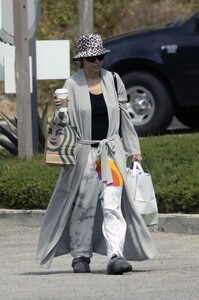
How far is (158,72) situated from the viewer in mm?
16281

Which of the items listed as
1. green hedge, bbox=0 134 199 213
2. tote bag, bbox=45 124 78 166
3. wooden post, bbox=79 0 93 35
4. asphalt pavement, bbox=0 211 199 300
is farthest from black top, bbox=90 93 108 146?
wooden post, bbox=79 0 93 35

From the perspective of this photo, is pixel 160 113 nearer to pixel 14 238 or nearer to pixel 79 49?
pixel 14 238

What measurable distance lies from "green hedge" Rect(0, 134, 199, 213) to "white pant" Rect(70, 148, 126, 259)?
229cm

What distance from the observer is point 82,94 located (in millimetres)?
8664

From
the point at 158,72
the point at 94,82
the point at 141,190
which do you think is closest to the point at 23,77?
the point at 158,72

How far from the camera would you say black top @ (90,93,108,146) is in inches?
341

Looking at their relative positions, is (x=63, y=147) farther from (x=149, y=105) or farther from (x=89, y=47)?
(x=149, y=105)

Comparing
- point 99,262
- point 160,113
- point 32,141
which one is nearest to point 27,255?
point 99,262

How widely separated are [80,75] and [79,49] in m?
0.19

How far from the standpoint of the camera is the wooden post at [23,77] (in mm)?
13000

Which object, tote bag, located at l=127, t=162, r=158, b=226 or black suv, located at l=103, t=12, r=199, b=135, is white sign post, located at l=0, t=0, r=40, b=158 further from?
tote bag, located at l=127, t=162, r=158, b=226

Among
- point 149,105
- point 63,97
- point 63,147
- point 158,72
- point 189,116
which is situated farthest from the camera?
point 189,116

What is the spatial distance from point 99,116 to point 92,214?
2.27ft

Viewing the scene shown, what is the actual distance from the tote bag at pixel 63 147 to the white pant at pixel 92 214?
0.16 m
